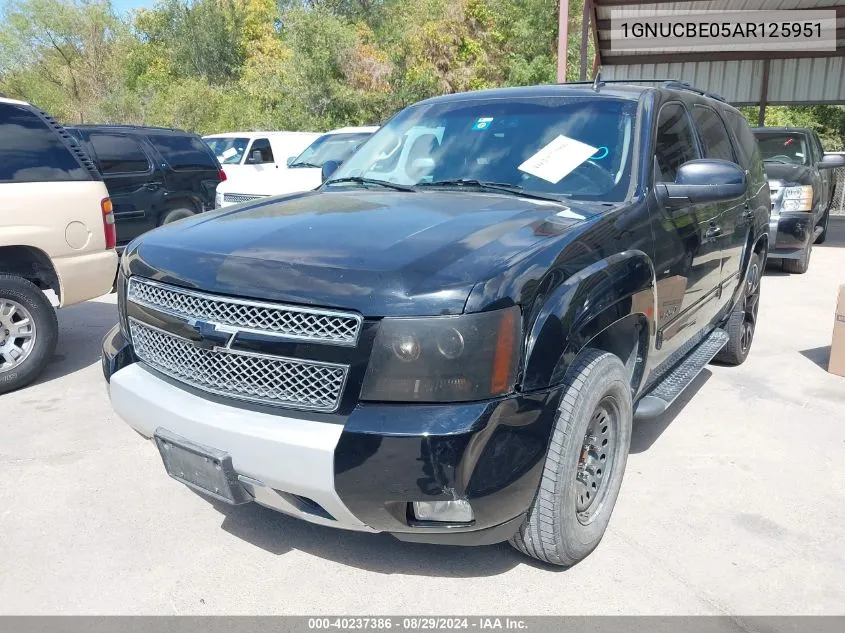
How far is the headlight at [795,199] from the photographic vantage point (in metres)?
8.91

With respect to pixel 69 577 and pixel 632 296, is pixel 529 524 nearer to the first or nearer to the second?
pixel 632 296

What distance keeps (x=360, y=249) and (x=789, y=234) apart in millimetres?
8099

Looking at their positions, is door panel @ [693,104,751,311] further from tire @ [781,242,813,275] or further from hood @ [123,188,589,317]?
tire @ [781,242,813,275]

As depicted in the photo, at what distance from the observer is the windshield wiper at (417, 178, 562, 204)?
321cm

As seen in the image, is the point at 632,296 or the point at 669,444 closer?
the point at 632,296

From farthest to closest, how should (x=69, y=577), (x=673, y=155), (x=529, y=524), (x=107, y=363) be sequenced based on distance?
1. (x=673, y=155)
2. (x=107, y=363)
3. (x=69, y=577)
4. (x=529, y=524)

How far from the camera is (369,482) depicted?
7.31 feet

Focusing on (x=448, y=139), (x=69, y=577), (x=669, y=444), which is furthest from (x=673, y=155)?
(x=69, y=577)

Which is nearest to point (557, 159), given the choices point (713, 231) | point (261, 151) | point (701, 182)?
point (701, 182)

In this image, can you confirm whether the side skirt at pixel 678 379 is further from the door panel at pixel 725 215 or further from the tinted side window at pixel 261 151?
the tinted side window at pixel 261 151

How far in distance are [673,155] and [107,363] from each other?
291 cm

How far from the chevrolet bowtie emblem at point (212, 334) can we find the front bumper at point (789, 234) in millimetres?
8250

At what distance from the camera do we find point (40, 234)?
193 inches

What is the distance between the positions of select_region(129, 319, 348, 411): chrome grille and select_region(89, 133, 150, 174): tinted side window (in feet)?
22.2
